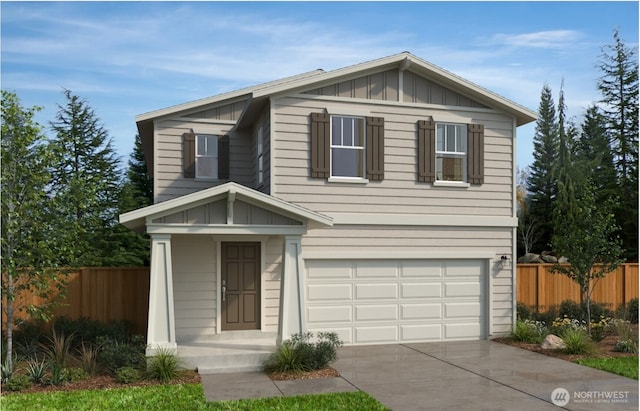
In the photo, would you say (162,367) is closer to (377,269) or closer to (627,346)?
(377,269)

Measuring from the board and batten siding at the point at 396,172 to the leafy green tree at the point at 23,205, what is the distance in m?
4.67

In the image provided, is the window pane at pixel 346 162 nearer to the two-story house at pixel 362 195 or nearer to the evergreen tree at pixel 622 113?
the two-story house at pixel 362 195

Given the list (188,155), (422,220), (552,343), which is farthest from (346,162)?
(552,343)

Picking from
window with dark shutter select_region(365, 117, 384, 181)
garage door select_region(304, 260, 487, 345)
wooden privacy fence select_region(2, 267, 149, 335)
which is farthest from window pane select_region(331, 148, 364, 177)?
Result: wooden privacy fence select_region(2, 267, 149, 335)

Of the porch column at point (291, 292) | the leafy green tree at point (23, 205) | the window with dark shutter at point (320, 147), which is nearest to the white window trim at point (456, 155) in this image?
the window with dark shutter at point (320, 147)

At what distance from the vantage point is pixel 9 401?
27.8 ft

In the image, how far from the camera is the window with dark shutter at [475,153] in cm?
1381

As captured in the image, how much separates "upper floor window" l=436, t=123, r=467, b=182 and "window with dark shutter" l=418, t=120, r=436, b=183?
0.27 metres

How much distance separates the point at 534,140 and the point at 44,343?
35255mm

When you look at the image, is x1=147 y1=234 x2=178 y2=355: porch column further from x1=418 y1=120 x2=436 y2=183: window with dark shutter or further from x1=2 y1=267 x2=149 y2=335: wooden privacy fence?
x1=418 y1=120 x2=436 y2=183: window with dark shutter

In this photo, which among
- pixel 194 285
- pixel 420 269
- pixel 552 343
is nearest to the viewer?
pixel 552 343

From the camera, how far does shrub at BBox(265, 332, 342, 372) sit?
10328 mm

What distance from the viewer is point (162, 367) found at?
9.80m

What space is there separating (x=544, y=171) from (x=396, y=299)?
27.3 metres
